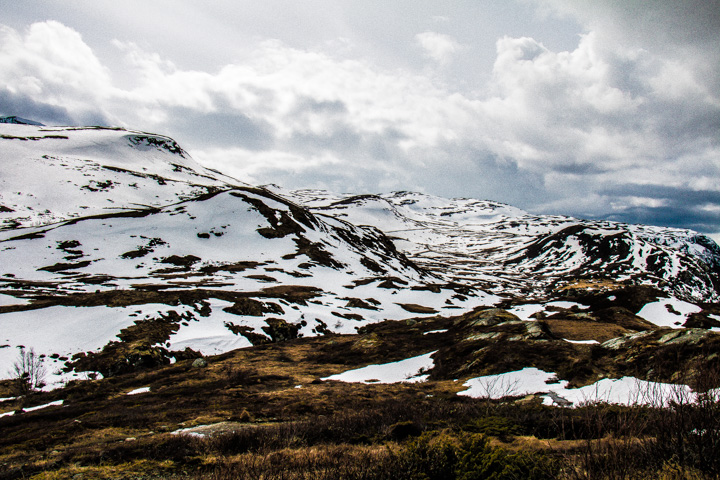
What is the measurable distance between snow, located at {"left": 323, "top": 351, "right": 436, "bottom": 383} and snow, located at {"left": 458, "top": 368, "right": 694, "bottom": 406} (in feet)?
19.8

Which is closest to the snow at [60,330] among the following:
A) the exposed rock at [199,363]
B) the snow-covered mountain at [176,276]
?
the snow-covered mountain at [176,276]

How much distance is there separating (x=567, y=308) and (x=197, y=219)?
10195 cm

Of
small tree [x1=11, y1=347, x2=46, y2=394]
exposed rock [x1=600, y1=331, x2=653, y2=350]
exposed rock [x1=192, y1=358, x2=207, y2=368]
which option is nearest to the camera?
exposed rock [x1=600, y1=331, x2=653, y2=350]

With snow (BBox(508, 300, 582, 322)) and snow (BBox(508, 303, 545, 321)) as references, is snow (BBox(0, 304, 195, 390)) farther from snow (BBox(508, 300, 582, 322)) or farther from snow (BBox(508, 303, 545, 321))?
snow (BBox(508, 300, 582, 322))

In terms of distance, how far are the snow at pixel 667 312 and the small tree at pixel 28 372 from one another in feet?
256

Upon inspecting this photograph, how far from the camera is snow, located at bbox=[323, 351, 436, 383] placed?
2417 centimetres

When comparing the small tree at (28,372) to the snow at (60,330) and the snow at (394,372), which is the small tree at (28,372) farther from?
the snow at (394,372)

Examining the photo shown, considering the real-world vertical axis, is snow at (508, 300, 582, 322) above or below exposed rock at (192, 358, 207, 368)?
below

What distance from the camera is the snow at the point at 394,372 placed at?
2417cm

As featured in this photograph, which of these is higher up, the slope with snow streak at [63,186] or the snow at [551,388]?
the slope with snow streak at [63,186]

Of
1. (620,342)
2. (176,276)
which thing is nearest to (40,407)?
(620,342)

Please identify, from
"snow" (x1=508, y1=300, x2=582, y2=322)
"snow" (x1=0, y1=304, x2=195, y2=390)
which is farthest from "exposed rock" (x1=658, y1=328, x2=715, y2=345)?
"snow" (x1=508, y1=300, x2=582, y2=322)

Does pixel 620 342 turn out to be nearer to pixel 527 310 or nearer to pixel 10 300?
pixel 527 310

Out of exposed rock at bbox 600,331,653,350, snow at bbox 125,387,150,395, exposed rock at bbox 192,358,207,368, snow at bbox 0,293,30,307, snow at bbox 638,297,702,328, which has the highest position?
snow at bbox 0,293,30,307
